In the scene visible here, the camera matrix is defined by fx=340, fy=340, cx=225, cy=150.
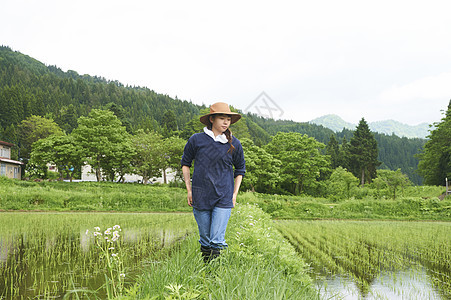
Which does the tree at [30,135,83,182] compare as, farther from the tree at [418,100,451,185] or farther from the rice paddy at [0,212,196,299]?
the tree at [418,100,451,185]

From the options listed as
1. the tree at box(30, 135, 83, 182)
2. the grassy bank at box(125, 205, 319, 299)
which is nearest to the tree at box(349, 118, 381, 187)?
the tree at box(30, 135, 83, 182)

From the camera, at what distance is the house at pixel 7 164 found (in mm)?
41625

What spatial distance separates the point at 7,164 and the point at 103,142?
1426 cm

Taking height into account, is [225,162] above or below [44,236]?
above

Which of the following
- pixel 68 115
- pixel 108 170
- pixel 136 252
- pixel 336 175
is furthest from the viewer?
pixel 68 115

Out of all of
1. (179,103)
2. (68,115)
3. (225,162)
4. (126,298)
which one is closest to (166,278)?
(126,298)

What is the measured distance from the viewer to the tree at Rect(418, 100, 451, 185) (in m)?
43.0

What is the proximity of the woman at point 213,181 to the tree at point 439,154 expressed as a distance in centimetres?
4559

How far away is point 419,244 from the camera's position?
894cm

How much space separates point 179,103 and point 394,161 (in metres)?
76.5

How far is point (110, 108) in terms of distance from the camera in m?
65.7

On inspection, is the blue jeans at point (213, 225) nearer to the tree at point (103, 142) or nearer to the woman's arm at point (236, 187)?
the woman's arm at point (236, 187)

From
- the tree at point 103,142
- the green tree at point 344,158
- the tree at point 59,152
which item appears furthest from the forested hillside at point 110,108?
the tree at point 59,152

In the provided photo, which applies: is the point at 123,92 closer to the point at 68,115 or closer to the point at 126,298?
the point at 68,115
